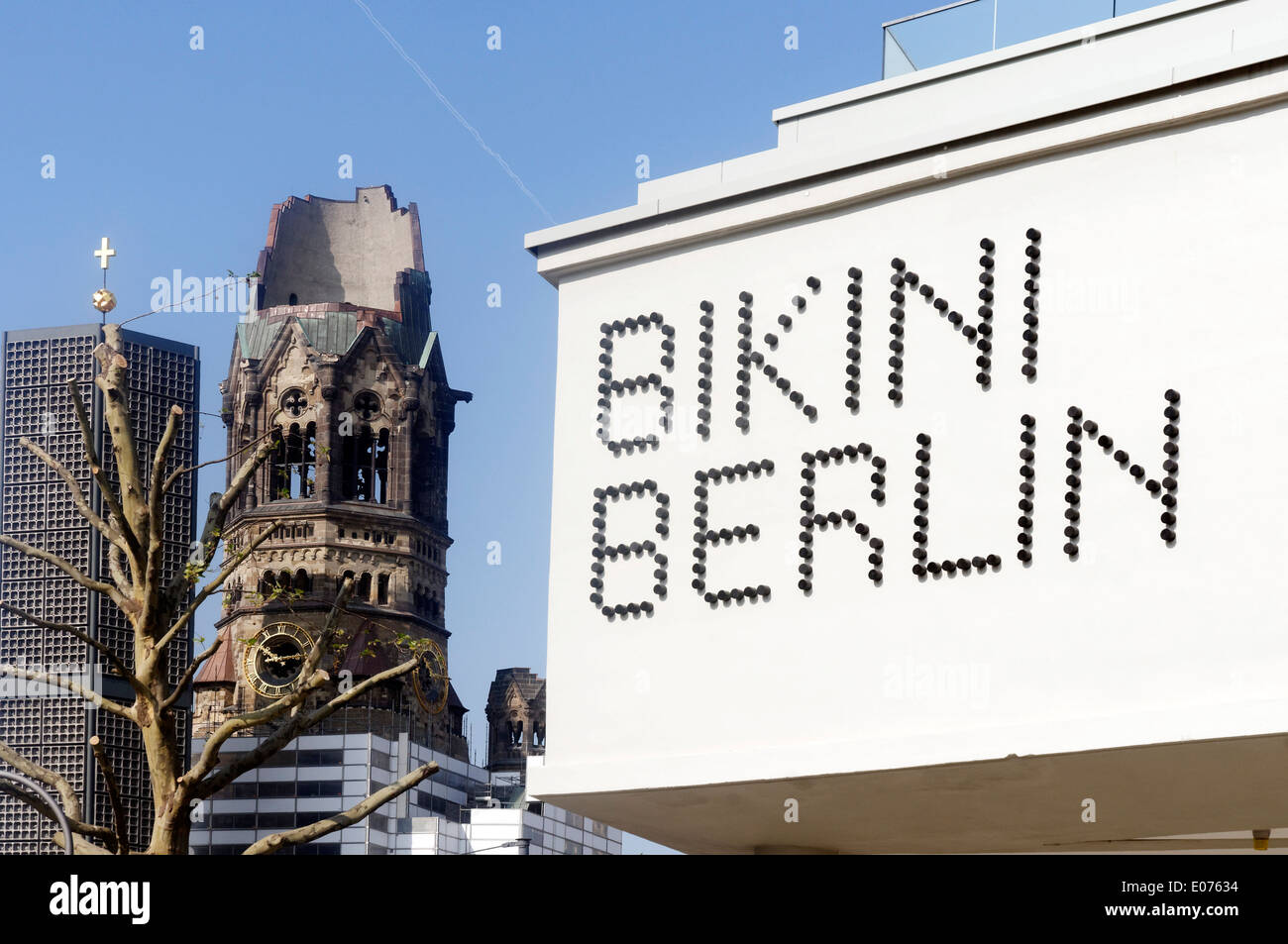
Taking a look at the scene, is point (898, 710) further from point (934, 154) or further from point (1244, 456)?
point (934, 154)

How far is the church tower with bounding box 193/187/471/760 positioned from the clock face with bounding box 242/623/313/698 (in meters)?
0.11

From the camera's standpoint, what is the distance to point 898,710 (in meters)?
12.9

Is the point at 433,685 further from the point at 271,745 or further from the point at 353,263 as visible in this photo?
the point at 271,745

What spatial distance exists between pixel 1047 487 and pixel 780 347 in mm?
2364

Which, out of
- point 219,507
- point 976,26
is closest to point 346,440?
point 219,507

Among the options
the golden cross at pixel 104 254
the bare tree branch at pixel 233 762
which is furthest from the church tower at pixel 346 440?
the bare tree branch at pixel 233 762

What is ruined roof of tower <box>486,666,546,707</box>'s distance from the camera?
125 meters

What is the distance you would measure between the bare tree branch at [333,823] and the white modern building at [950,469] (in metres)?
5.39

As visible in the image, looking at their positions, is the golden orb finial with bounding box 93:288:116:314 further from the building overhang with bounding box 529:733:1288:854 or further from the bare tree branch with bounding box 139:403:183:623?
the building overhang with bounding box 529:733:1288:854

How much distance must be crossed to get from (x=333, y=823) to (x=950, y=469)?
10.5 metres

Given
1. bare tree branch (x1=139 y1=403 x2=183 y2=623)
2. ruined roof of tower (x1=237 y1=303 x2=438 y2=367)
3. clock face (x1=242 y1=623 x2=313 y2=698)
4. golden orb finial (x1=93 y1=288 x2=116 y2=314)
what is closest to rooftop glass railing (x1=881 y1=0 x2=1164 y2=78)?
bare tree branch (x1=139 y1=403 x2=183 y2=623)
